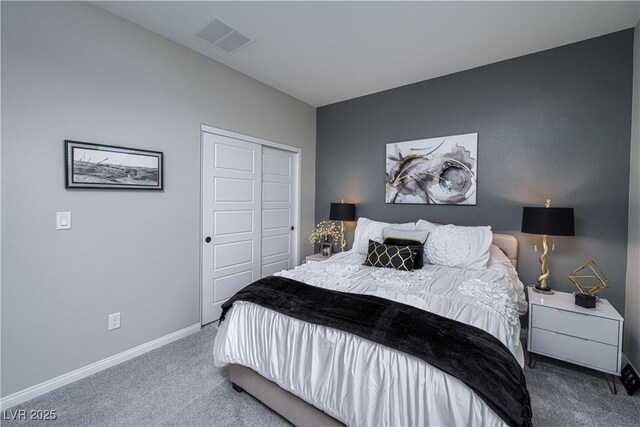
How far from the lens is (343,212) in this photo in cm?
359

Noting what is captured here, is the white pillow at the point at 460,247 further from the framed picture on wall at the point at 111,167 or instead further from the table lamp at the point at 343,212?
the framed picture on wall at the point at 111,167

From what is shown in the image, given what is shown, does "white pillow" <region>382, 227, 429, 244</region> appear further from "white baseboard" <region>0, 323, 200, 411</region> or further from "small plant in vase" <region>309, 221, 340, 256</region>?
"white baseboard" <region>0, 323, 200, 411</region>

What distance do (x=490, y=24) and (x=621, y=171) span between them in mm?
1663

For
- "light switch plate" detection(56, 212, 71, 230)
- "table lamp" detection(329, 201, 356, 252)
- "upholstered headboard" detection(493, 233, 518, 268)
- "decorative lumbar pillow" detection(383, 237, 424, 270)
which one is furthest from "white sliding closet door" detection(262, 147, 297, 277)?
"upholstered headboard" detection(493, 233, 518, 268)

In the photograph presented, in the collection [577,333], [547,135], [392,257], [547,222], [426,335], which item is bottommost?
[577,333]

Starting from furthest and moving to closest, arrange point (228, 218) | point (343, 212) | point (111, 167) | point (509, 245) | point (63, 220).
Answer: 1. point (343, 212)
2. point (228, 218)
3. point (509, 245)
4. point (111, 167)
5. point (63, 220)

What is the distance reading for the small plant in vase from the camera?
3.80m

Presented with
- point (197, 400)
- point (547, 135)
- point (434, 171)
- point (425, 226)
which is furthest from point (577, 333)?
point (197, 400)

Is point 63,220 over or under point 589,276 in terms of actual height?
over

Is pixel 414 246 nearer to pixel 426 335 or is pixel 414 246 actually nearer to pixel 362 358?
pixel 426 335

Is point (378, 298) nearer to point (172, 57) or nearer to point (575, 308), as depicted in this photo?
point (575, 308)

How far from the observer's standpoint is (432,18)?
84.2 inches

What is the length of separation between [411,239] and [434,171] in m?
0.97

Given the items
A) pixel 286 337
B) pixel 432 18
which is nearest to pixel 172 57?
pixel 432 18
